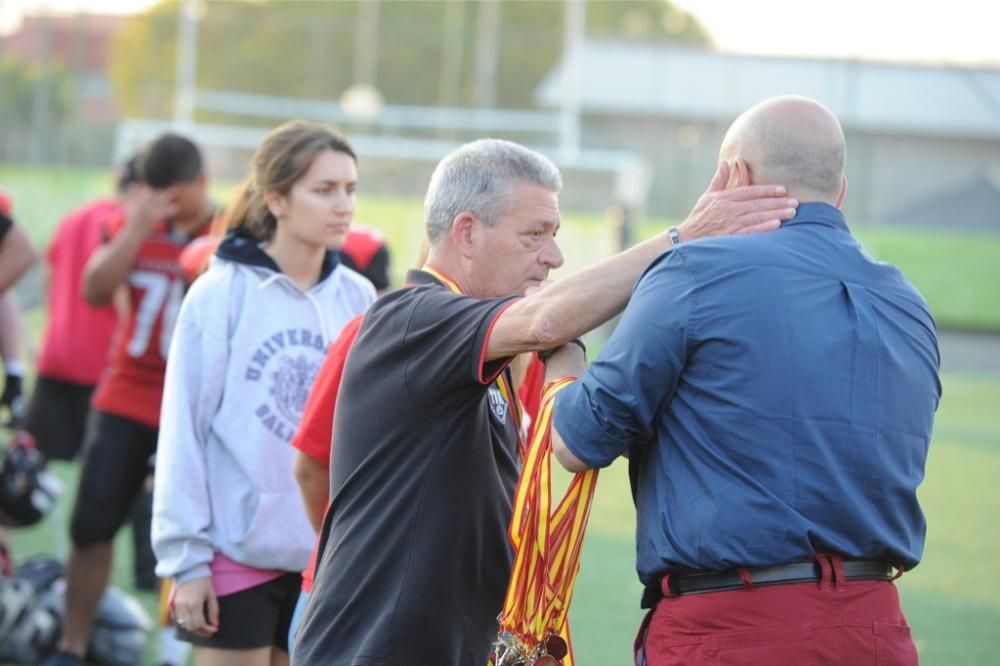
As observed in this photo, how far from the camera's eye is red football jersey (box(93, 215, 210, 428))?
20.1ft

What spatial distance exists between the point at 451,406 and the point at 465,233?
17.4 inches

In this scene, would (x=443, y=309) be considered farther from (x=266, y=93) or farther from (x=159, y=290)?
(x=266, y=93)

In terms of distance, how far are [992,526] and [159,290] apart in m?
7.18

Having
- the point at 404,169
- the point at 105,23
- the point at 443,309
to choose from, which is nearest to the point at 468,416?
the point at 443,309

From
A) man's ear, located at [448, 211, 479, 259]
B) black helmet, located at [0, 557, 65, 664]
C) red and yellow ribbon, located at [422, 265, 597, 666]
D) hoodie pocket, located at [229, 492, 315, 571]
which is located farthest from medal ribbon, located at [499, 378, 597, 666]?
black helmet, located at [0, 557, 65, 664]

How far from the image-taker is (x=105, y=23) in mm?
38250

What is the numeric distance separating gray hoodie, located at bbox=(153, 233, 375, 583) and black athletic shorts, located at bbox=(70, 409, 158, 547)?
1.99m

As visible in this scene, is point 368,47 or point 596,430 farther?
point 368,47

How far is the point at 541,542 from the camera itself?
299 cm

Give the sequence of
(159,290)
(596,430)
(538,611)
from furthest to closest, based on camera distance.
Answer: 1. (159,290)
2. (538,611)
3. (596,430)

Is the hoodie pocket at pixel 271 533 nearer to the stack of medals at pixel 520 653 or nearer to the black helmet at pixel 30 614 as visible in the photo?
the stack of medals at pixel 520 653

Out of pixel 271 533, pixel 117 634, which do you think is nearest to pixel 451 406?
pixel 271 533

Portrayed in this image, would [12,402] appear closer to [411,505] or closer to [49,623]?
[49,623]

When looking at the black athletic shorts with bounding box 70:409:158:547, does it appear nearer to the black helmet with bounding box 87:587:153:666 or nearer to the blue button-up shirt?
the black helmet with bounding box 87:587:153:666
